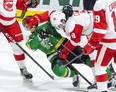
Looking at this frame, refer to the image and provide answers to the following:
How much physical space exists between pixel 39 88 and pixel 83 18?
65 centimetres

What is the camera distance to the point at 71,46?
3426mm

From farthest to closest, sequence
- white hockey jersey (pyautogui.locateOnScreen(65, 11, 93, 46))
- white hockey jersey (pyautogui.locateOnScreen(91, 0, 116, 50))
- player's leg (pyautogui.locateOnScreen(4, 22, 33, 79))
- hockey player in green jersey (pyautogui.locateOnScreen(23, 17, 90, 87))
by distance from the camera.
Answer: player's leg (pyautogui.locateOnScreen(4, 22, 33, 79)) → hockey player in green jersey (pyautogui.locateOnScreen(23, 17, 90, 87)) → white hockey jersey (pyautogui.locateOnScreen(65, 11, 93, 46)) → white hockey jersey (pyautogui.locateOnScreen(91, 0, 116, 50))

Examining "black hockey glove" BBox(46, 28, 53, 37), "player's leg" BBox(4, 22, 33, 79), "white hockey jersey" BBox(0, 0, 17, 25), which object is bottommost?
"player's leg" BBox(4, 22, 33, 79)

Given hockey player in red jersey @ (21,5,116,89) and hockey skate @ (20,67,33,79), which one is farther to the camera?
hockey skate @ (20,67,33,79)

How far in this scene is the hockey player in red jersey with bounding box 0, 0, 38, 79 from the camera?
352 cm

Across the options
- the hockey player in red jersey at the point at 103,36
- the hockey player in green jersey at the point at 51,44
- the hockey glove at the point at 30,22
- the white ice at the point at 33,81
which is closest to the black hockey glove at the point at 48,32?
the hockey player in green jersey at the point at 51,44

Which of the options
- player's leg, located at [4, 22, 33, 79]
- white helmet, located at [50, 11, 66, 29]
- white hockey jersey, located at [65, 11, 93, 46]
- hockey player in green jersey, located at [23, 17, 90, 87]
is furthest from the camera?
player's leg, located at [4, 22, 33, 79]

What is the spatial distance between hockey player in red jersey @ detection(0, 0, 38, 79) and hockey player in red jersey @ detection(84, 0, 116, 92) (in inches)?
34.1

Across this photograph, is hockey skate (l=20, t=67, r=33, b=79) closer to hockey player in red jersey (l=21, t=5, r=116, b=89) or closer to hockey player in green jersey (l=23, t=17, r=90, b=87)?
hockey player in green jersey (l=23, t=17, r=90, b=87)

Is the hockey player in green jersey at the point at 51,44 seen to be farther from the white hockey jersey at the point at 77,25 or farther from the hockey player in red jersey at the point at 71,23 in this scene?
the white hockey jersey at the point at 77,25

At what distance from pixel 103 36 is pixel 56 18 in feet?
2.00

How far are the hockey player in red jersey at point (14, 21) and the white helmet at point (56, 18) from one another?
0.28m

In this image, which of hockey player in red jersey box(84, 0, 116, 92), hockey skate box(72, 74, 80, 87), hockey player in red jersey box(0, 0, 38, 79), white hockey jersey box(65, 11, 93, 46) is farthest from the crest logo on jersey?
hockey player in red jersey box(84, 0, 116, 92)

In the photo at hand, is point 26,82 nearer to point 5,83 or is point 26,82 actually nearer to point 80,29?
point 5,83
